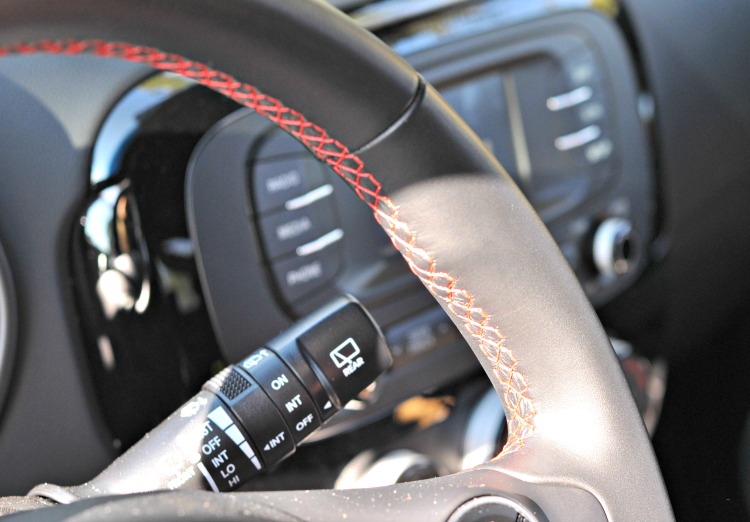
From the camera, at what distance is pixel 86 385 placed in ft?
2.64

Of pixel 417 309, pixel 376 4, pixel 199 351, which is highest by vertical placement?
pixel 376 4

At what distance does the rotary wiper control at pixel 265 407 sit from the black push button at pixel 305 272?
0.87 ft

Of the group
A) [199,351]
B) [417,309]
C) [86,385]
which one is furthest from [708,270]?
[86,385]

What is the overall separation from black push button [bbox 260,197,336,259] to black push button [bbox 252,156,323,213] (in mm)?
14

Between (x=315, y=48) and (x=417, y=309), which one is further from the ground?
(x=315, y=48)

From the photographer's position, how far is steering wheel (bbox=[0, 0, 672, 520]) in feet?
1.54

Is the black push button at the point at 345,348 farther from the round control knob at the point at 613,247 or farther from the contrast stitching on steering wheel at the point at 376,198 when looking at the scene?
the round control knob at the point at 613,247

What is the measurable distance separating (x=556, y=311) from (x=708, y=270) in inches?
35.5

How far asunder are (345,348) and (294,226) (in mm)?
301

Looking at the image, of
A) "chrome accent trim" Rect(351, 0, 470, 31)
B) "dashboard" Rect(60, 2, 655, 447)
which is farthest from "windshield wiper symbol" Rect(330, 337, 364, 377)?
"chrome accent trim" Rect(351, 0, 470, 31)

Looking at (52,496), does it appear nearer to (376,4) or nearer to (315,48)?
(315,48)

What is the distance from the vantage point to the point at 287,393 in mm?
629

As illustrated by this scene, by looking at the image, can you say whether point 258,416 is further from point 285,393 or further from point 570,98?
point 570,98

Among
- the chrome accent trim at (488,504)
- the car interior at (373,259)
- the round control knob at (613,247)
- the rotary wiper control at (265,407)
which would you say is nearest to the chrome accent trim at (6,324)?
the car interior at (373,259)
